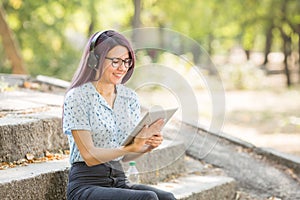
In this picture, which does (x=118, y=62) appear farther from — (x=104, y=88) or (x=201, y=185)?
(x=201, y=185)

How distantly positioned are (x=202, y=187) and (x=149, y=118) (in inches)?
70.2

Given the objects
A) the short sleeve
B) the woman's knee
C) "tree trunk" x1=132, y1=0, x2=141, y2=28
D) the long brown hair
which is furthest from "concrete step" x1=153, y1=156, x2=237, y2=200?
"tree trunk" x1=132, y1=0, x2=141, y2=28

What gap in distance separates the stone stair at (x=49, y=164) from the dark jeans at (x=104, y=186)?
386 mm

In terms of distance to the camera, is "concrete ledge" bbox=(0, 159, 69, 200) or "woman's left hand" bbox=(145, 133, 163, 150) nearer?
"woman's left hand" bbox=(145, 133, 163, 150)

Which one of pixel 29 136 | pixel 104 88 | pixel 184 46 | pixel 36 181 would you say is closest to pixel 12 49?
pixel 29 136

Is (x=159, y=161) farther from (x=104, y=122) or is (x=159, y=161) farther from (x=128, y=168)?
(x=104, y=122)

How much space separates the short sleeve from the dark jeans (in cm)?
27

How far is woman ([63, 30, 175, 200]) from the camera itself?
11.8ft

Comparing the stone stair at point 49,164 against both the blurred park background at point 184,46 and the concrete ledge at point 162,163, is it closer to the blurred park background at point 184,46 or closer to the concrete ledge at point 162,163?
the concrete ledge at point 162,163

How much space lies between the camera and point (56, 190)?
411 centimetres

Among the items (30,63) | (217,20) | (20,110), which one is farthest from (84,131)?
(217,20)

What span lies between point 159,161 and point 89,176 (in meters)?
1.62

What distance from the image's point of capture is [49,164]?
4320mm

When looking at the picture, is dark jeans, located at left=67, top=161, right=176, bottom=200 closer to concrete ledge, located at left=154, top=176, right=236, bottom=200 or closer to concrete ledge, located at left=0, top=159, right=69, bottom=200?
concrete ledge, located at left=0, top=159, right=69, bottom=200
